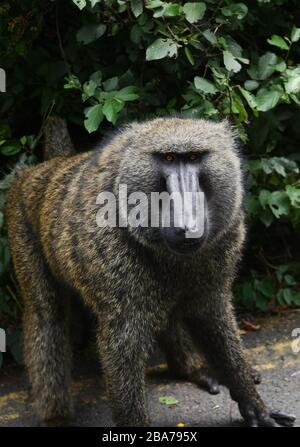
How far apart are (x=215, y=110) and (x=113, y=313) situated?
1532mm

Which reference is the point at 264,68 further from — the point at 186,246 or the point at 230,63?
the point at 186,246

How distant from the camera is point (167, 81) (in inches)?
225

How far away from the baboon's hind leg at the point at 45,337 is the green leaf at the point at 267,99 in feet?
5.14

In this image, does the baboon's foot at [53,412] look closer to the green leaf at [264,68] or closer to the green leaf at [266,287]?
the green leaf at [266,287]

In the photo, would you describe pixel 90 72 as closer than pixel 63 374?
No

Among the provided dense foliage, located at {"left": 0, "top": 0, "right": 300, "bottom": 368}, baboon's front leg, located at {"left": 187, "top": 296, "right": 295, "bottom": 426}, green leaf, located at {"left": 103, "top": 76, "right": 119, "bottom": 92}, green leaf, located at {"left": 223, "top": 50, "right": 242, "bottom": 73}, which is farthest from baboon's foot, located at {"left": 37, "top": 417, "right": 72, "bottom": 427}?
green leaf, located at {"left": 223, "top": 50, "right": 242, "bottom": 73}

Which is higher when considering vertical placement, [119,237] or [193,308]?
[119,237]

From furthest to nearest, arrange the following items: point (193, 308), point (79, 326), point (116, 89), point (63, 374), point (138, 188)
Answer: point (79, 326) → point (116, 89) → point (63, 374) → point (193, 308) → point (138, 188)

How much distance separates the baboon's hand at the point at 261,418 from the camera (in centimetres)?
457

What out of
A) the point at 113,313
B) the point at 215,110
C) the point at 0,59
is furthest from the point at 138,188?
the point at 0,59

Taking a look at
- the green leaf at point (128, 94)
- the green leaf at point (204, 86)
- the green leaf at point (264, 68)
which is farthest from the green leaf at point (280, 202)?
the green leaf at point (128, 94)

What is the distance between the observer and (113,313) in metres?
4.13

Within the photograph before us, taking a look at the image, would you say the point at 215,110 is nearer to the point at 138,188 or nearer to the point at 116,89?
the point at 116,89

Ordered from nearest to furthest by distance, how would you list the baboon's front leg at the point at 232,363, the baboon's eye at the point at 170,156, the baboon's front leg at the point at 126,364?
the baboon's eye at the point at 170,156, the baboon's front leg at the point at 126,364, the baboon's front leg at the point at 232,363
